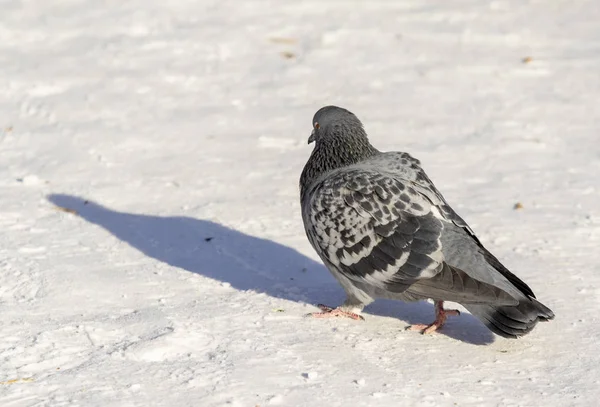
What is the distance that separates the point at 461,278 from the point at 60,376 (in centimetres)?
188

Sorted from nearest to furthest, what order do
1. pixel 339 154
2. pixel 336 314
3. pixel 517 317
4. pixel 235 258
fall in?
1. pixel 517 317
2. pixel 336 314
3. pixel 339 154
4. pixel 235 258

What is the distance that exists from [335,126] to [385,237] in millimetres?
957

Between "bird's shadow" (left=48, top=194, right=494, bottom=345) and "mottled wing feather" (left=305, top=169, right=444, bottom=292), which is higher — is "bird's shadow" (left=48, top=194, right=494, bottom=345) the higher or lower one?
the lower one

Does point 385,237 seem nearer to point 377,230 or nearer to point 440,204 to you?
point 377,230

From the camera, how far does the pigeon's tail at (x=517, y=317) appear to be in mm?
4680

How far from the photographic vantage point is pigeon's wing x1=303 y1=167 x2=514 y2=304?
15.9ft

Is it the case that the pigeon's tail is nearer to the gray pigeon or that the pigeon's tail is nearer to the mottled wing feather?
the gray pigeon

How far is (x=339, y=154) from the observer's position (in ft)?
18.6

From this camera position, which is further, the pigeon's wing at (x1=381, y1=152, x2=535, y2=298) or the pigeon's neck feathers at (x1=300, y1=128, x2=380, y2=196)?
the pigeon's neck feathers at (x1=300, y1=128, x2=380, y2=196)

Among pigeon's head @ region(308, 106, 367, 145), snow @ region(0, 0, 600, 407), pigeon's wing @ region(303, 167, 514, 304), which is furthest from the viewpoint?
pigeon's head @ region(308, 106, 367, 145)

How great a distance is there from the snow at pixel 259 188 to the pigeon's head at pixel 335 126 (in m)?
0.83

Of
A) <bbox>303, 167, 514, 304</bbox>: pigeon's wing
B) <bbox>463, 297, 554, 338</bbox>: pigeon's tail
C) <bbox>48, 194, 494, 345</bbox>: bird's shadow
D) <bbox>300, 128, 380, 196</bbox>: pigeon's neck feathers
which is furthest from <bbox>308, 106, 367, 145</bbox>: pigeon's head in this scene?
<bbox>463, 297, 554, 338</bbox>: pigeon's tail

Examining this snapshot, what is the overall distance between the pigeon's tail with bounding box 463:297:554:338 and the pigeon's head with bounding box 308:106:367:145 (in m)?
1.38

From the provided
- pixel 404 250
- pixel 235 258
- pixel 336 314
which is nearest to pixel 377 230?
pixel 404 250
